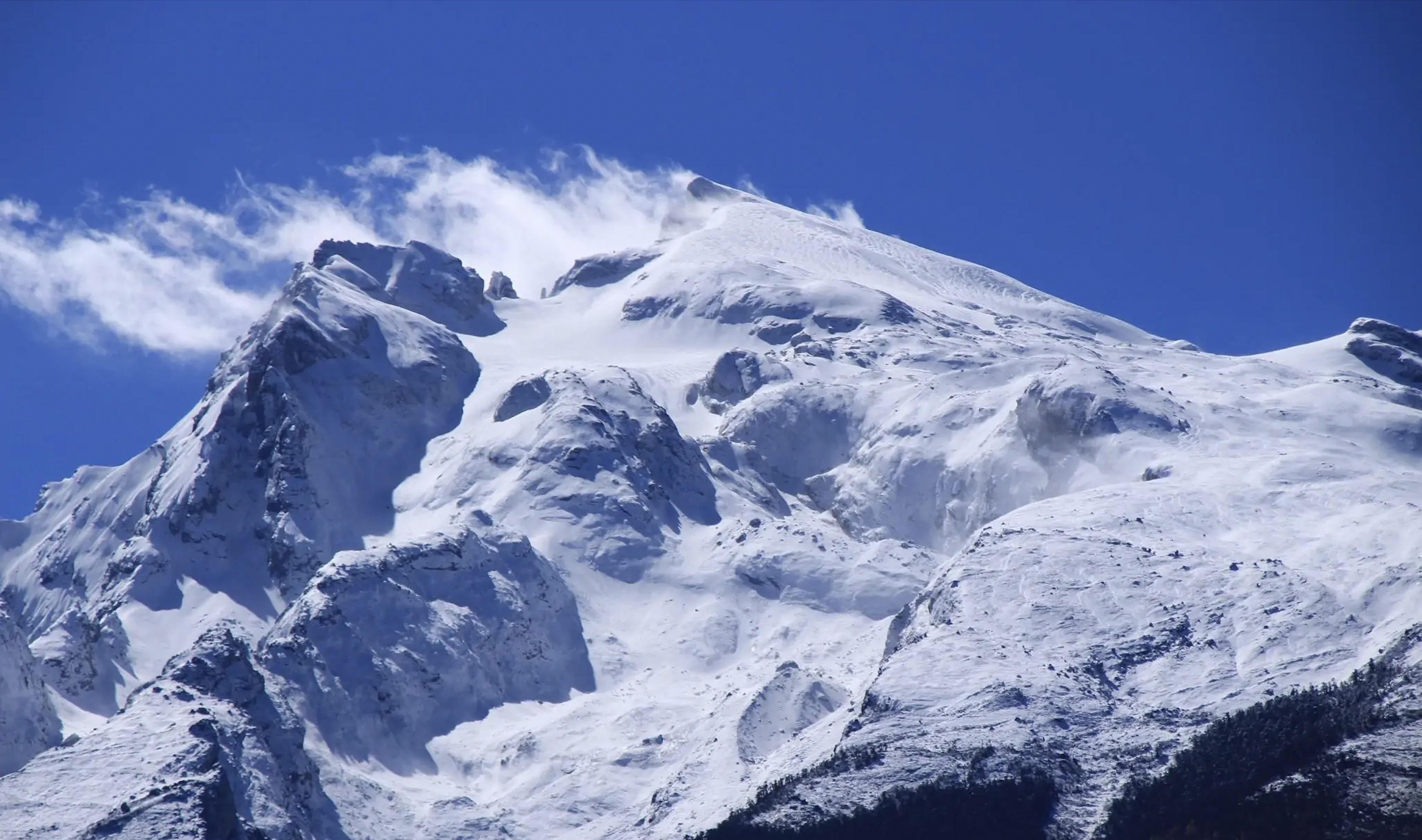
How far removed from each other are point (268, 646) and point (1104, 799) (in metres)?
77.4

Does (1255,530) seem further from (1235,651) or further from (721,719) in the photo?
(721,719)

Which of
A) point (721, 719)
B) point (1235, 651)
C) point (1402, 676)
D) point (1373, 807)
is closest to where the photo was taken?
point (1373, 807)

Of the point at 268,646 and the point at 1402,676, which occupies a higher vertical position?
the point at 268,646

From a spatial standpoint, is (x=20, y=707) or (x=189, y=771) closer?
A: (x=189, y=771)

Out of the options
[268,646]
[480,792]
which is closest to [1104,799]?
[480,792]

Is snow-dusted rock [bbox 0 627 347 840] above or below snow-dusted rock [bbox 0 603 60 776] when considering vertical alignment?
below

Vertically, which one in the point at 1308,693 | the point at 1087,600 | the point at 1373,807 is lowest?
the point at 1373,807

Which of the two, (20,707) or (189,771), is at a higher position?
(20,707)

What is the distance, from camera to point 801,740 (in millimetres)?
181750

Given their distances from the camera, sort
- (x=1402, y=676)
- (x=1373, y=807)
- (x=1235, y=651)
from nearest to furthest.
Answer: (x=1373, y=807) → (x=1402, y=676) → (x=1235, y=651)

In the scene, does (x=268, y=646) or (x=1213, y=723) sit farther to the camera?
(x=268, y=646)

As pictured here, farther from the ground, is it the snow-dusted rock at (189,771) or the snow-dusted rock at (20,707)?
the snow-dusted rock at (20,707)

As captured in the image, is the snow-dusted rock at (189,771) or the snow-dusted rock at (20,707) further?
the snow-dusted rock at (20,707)

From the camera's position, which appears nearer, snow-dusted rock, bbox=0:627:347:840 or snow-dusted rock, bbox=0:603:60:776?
snow-dusted rock, bbox=0:627:347:840
